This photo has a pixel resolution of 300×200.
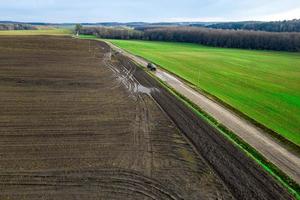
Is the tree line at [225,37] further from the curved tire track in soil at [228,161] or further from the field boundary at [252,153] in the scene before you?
the curved tire track in soil at [228,161]

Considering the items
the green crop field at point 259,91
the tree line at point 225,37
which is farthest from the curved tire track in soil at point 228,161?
the tree line at point 225,37

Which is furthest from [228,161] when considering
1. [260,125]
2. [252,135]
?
[260,125]

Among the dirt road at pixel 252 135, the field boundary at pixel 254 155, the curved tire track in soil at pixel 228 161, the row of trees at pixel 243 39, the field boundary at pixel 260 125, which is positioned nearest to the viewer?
the curved tire track in soil at pixel 228 161

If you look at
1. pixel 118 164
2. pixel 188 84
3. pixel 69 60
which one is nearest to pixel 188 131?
pixel 118 164

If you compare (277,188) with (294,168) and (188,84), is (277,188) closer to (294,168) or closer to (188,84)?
(294,168)

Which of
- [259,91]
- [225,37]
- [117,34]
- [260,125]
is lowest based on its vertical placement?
[260,125]

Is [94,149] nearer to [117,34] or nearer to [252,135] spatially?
[252,135]

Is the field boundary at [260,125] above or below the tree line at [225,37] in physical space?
below
